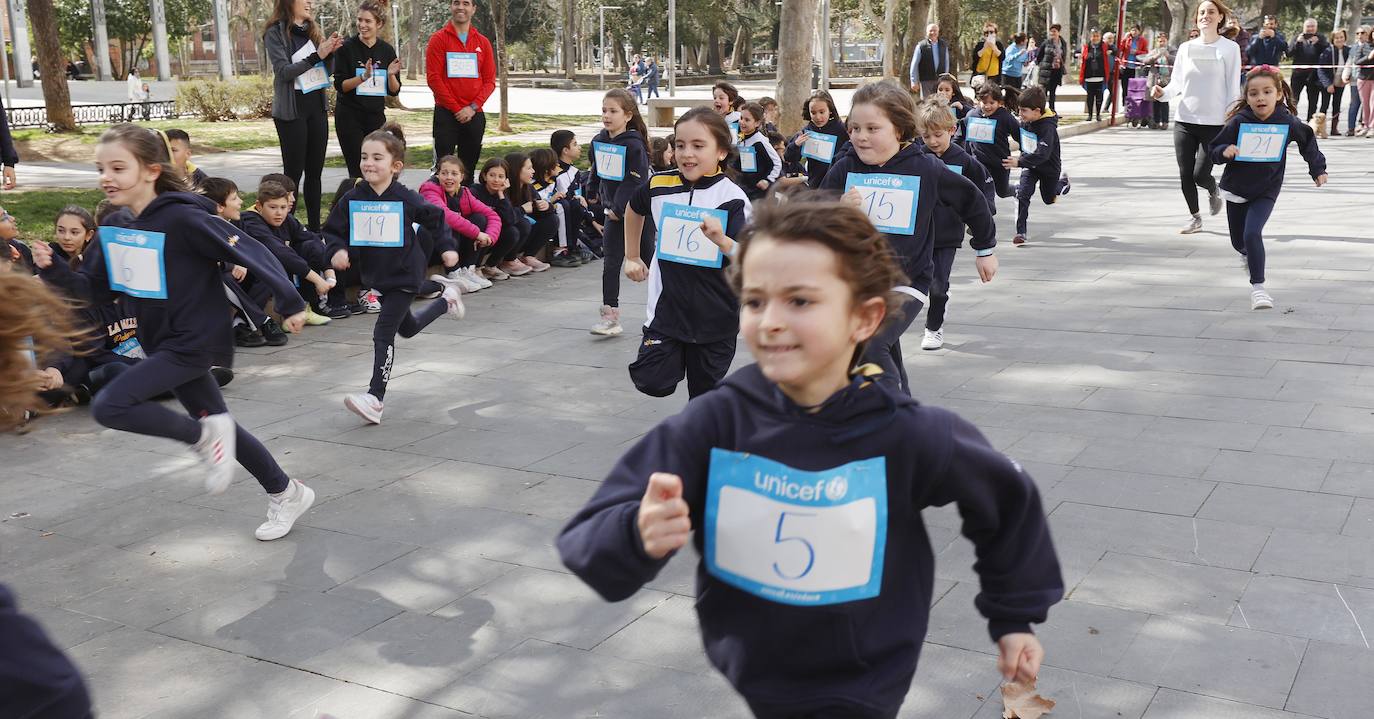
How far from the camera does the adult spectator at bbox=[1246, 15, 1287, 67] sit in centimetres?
2522

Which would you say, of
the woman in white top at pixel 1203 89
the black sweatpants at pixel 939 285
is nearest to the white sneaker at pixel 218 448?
the black sweatpants at pixel 939 285

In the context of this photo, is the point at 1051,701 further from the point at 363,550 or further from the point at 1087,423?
the point at 1087,423

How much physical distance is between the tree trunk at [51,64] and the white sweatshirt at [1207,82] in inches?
675

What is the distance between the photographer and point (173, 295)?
532 centimetres

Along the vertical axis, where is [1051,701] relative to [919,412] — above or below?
below

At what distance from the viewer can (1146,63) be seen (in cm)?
2755

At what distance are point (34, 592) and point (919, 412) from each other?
12.9 feet

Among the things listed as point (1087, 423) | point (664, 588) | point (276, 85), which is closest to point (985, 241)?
point (1087, 423)

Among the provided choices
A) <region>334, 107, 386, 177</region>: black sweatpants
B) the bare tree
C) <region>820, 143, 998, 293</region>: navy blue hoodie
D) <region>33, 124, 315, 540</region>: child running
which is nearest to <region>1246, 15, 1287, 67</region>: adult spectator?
the bare tree

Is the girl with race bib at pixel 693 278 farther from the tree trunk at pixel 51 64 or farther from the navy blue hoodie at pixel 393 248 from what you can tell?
the tree trunk at pixel 51 64

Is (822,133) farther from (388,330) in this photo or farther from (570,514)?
(570,514)

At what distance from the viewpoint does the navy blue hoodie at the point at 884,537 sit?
2.31 metres

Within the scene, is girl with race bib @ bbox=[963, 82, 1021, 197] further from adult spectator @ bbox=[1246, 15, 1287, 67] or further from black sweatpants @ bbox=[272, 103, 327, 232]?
adult spectator @ bbox=[1246, 15, 1287, 67]

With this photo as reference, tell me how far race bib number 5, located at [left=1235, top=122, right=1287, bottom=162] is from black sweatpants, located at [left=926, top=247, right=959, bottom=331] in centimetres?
262
